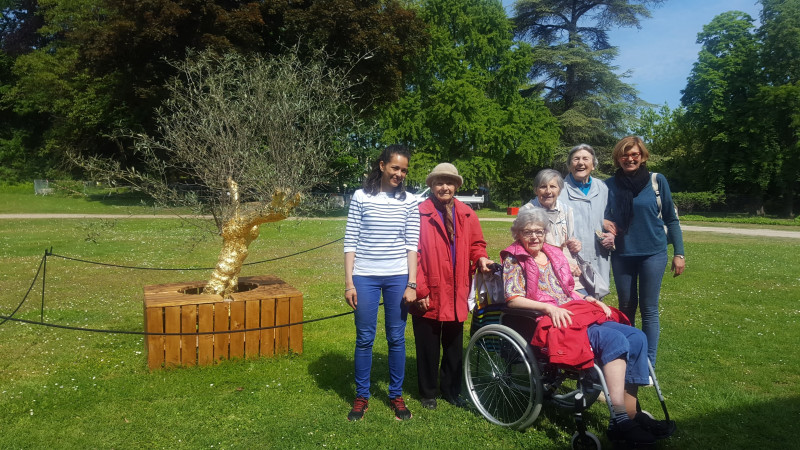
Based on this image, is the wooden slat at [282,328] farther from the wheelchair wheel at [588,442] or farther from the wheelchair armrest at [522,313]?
the wheelchair wheel at [588,442]

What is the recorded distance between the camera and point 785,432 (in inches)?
148

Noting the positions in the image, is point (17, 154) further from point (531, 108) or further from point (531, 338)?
point (531, 338)

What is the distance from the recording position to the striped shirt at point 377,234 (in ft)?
12.6

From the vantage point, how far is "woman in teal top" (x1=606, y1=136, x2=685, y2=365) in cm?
418

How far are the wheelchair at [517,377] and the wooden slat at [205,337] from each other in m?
2.26

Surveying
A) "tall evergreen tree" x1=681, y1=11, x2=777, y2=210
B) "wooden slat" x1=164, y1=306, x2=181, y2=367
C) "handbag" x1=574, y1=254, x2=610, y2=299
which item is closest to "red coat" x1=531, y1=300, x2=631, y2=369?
"handbag" x1=574, y1=254, x2=610, y2=299

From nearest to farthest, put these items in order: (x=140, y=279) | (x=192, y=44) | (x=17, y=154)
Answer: (x=140, y=279) → (x=192, y=44) → (x=17, y=154)

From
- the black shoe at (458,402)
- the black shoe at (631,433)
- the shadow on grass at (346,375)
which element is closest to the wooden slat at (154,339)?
the shadow on grass at (346,375)

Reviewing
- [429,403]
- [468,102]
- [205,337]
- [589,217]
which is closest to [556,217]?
[589,217]

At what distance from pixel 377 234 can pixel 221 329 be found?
1945 millimetres

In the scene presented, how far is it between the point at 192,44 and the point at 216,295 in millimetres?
18197

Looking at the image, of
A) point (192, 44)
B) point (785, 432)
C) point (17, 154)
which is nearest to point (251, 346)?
point (785, 432)

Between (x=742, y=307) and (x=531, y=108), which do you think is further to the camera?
(x=531, y=108)

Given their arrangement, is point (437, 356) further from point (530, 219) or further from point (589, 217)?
point (589, 217)
